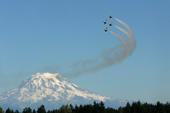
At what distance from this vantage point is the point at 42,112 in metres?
200

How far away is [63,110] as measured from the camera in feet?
624

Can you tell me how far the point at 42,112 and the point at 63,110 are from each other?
16091 millimetres
